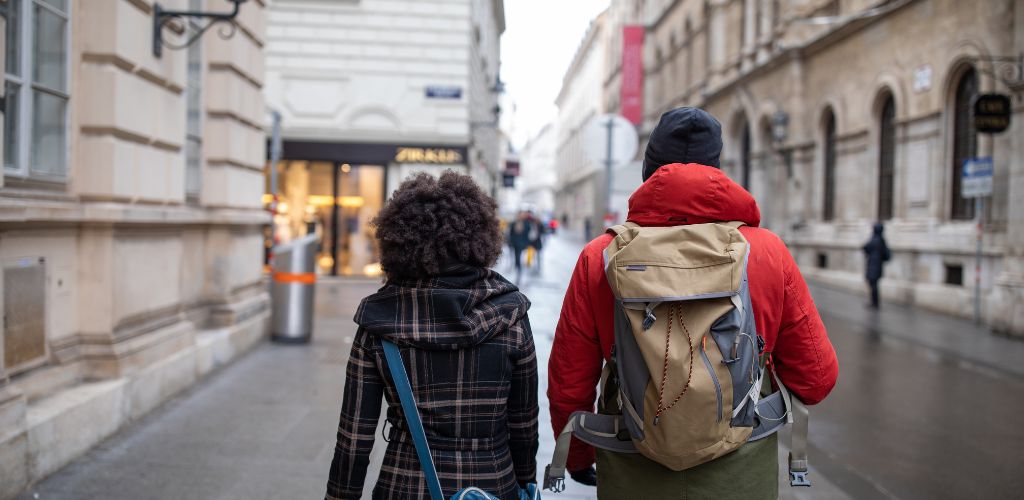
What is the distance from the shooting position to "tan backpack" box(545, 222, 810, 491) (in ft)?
6.34

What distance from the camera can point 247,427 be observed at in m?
→ 5.84

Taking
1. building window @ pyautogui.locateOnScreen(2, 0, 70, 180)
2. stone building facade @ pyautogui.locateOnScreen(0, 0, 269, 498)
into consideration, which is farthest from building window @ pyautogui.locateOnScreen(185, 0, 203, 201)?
building window @ pyautogui.locateOnScreen(2, 0, 70, 180)

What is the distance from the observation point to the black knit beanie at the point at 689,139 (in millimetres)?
2350

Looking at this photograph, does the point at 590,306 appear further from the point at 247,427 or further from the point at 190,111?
the point at 190,111

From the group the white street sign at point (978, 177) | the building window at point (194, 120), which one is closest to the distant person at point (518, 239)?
the white street sign at point (978, 177)

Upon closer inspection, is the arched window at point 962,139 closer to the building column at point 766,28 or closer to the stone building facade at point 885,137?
the stone building facade at point 885,137

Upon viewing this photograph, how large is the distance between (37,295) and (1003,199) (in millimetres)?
14391

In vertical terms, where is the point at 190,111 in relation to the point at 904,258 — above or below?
above

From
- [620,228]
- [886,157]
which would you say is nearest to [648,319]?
[620,228]

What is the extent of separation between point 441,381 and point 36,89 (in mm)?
4461

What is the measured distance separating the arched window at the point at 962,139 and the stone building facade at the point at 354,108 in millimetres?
10811

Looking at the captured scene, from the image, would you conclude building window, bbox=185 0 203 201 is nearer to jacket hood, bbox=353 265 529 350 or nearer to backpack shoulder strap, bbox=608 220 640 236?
jacket hood, bbox=353 265 529 350

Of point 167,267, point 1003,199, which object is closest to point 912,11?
point 1003,199

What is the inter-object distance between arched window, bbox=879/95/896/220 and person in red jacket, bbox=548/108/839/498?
17.6 meters
